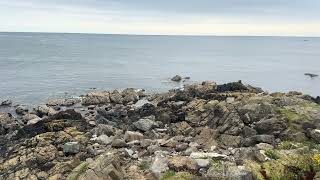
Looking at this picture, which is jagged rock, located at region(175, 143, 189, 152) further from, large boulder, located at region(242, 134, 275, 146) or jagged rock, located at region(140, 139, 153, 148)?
large boulder, located at region(242, 134, 275, 146)

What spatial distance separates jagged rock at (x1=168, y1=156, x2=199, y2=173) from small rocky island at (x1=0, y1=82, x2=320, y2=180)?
52 millimetres

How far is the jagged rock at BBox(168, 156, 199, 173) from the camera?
23031 mm

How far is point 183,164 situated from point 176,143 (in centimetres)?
635

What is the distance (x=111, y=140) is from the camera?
104ft

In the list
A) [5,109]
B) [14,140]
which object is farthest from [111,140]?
[5,109]

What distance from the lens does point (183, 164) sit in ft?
76.4

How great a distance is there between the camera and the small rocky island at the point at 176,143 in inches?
890

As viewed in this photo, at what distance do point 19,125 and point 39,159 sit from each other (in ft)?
49.2

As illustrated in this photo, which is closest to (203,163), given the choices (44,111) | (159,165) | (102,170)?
(159,165)

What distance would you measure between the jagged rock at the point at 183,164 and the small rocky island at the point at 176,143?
2.0 inches

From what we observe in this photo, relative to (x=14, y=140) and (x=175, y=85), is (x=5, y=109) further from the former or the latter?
(x=175, y=85)

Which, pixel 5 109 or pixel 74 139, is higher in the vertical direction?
pixel 74 139

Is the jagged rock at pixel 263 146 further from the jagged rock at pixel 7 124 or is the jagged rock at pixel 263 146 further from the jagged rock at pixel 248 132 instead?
the jagged rock at pixel 7 124

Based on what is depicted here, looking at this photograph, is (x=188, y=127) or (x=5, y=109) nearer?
(x=188, y=127)
